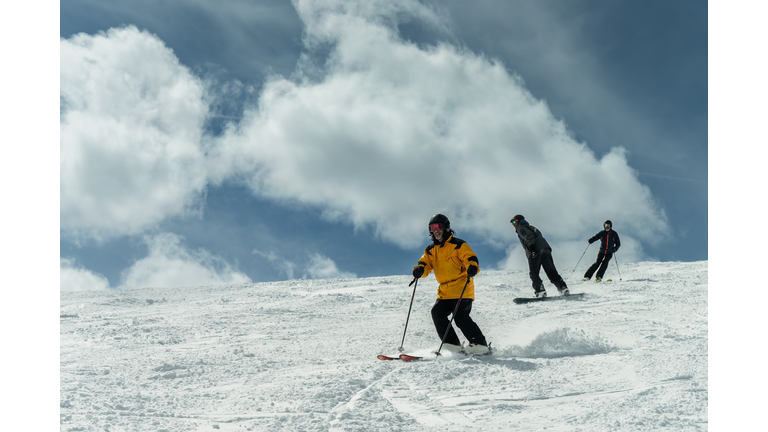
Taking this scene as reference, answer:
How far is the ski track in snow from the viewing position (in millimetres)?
3520

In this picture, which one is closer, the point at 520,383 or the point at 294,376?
the point at 520,383

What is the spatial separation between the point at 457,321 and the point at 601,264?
954 centimetres

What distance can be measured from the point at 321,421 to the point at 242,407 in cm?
82

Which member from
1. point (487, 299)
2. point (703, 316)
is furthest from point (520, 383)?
point (487, 299)

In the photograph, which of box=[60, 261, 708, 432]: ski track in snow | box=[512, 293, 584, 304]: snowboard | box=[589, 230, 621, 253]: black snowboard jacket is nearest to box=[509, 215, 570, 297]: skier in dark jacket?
box=[512, 293, 584, 304]: snowboard

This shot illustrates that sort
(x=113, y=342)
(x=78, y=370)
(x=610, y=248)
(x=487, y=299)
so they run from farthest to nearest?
(x=610, y=248), (x=487, y=299), (x=113, y=342), (x=78, y=370)

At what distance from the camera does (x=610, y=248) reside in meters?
13.3

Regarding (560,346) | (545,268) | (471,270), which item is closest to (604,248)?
(545,268)

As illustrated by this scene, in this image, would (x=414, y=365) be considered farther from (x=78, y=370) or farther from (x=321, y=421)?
(x=78, y=370)

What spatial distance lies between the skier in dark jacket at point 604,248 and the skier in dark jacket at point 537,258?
340 cm

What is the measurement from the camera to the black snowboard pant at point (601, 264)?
524 inches

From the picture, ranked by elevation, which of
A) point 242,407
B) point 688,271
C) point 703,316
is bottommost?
point 242,407

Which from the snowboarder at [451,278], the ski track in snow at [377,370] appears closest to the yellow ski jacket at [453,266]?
the snowboarder at [451,278]

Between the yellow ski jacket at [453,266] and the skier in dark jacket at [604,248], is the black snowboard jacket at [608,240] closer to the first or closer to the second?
the skier in dark jacket at [604,248]
